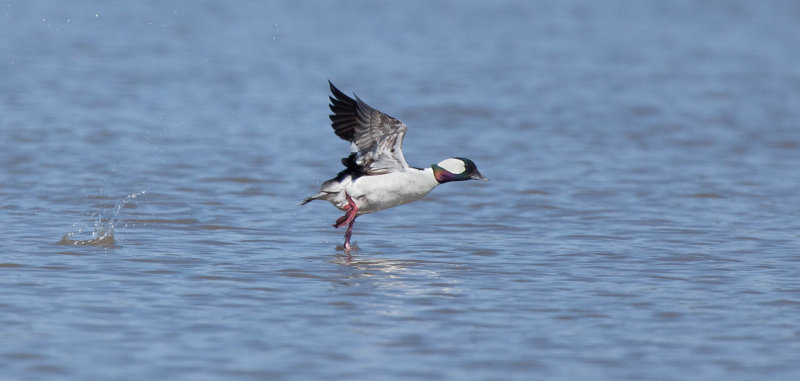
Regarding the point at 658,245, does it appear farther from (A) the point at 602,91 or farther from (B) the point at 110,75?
(B) the point at 110,75

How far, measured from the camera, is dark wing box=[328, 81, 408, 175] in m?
10.2

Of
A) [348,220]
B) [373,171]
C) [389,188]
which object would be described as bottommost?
[348,220]

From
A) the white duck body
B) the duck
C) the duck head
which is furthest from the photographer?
the duck head

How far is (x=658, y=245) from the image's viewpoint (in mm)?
11164

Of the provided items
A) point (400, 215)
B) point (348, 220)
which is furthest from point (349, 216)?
point (400, 215)

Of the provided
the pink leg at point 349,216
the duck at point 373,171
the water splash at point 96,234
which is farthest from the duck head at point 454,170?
the water splash at point 96,234

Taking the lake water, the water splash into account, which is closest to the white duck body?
the lake water

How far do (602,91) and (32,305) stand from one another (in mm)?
16695

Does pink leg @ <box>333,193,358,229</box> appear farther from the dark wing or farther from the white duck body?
the dark wing

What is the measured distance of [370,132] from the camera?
34.3 feet

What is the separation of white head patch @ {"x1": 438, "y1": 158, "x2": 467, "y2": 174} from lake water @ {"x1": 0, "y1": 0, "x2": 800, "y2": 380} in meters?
0.71

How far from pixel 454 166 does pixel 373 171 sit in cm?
76

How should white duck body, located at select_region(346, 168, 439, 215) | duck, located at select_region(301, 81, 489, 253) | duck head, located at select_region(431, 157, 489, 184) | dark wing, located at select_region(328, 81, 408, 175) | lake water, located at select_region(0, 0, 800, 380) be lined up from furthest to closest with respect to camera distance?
duck head, located at select_region(431, 157, 489, 184)
white duck body, located at select_region(346, 168, 439, 215)
duck, located at select_region(301, 81, 489, 253)
dark wing, located at select_region(328, 81, 408, 175)
lake water, located at select_region(0, 0, 800, 380)

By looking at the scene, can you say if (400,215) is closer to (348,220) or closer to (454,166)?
(454,166)
